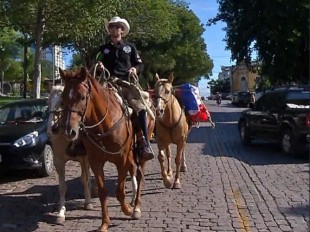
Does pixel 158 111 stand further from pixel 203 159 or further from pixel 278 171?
pixel 203 159

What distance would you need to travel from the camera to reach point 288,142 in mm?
15789

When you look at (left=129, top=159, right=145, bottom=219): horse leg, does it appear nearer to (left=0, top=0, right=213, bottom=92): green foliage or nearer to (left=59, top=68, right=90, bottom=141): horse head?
(left=59, top=68, right=90, bottom=141): horse head

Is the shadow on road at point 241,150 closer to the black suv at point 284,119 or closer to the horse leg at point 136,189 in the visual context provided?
the black suv at point 284,119

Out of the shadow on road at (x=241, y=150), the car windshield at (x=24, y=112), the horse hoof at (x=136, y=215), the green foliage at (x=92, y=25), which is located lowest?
the shadow on road at (x=241, y=150)

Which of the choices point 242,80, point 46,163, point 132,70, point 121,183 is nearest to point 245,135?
point 46,163

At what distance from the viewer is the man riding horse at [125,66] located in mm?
8617

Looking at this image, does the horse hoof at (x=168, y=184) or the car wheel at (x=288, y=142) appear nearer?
the horse hoof at (x=168, y=184)

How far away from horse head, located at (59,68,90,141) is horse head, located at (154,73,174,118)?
330cm

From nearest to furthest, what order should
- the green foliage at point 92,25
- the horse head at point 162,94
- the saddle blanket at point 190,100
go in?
the horse head at point 162,94
the saddle blanket at point 190,100
the green foliage at point 92,25

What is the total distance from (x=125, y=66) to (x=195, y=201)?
2.51 meters

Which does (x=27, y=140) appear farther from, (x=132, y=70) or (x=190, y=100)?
(x=132, y=70)

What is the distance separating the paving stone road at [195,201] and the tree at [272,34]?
19931 mm

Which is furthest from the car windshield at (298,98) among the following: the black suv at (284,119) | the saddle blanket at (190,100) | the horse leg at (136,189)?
the horse leg at (136,189)

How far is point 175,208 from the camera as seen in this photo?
9.21 m
